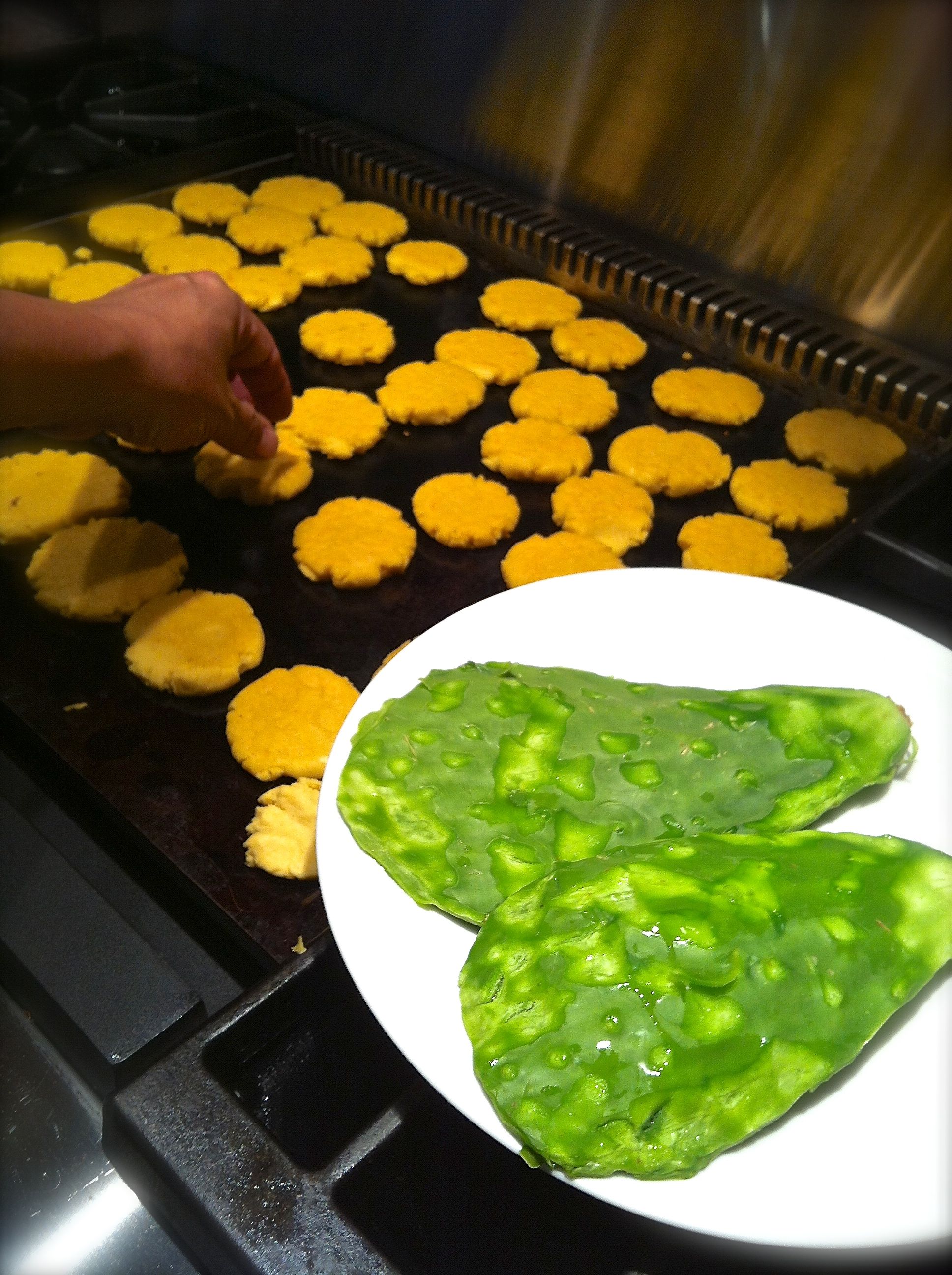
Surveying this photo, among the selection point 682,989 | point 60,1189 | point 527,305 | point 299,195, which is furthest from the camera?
point 299,195

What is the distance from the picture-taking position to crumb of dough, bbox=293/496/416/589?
1.67 metres

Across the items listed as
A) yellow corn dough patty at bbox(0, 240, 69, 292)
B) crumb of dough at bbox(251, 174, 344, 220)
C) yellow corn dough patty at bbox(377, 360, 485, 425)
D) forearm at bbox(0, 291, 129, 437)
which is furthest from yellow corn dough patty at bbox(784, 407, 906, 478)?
yellow corn dough patty at bbox(0, 240, 69, 292)

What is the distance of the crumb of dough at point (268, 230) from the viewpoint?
2451 millimetres

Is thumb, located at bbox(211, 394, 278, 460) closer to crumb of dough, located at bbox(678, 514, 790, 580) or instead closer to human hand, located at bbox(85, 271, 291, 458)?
human hand, located at bbox(85, 271, 291, 458)

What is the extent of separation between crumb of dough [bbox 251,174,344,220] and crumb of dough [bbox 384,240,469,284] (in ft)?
1.05

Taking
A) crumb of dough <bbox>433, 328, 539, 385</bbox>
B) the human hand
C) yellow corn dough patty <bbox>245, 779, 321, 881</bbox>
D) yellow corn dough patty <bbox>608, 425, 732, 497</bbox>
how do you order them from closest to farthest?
1. yellow corn dough patty <bbox>245, 779, 321, 881</bbox>
2. the human hand
3. yellow corn dough patty <bbox>608, 425, 732, 497</bbox>
4. crumb of dough <bbox>433, 328, 539, 385</bbox>

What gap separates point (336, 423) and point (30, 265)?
92 cm

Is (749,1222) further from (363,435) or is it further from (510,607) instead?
(363,435)

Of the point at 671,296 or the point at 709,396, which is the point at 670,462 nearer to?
the point at 709,396

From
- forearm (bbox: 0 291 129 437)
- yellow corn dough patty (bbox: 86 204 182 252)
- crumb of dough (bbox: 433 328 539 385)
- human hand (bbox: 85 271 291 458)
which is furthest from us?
yellow corn dough patty (bbox: 86 204 182 252)

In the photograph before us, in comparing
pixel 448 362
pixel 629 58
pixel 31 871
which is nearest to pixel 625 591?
pixel 31 871

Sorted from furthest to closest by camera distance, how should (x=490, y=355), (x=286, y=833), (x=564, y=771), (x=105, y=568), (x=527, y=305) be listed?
(x=527, y=305)
(x=490, y=355)
(x=105, y=568)
(x=286, y=833)
(x=564, y=771)

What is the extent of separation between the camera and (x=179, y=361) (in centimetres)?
150

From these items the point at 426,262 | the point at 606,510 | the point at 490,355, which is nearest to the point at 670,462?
the point at 606,510
